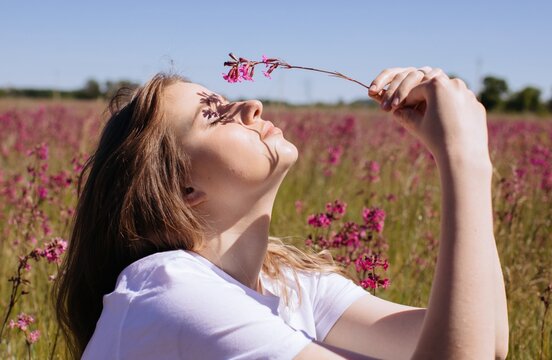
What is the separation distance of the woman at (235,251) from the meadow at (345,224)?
111 mm

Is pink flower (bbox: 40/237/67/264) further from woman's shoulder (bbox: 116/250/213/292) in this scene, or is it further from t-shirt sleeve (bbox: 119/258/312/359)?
t-shirt sleeve (bbox: 119/258/312/359)

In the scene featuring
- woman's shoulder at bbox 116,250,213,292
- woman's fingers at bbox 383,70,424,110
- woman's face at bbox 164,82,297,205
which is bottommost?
woman's shoulder at bbox 116,250,213,292

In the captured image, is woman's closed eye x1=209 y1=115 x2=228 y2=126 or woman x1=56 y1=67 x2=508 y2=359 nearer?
woman x1=56 y1=67 x2=508 y2=359

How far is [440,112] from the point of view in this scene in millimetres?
1416

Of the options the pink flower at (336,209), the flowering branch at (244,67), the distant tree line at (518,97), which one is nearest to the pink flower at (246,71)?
the flowering branch at (244,67)

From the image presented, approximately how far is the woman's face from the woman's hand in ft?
1.04

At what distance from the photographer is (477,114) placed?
1465 mm

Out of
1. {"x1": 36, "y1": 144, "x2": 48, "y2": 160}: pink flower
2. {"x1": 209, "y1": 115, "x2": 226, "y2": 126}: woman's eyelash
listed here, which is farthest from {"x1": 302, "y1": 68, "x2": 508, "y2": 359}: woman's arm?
{"x1": 36, "y1": 144, "x2": 48, "y2": 160}: pink flower

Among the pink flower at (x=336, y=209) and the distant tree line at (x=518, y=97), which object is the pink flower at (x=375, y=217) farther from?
the distant tree line at (x=518, y=97)

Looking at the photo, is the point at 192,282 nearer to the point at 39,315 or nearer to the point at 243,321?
the point at 243,321

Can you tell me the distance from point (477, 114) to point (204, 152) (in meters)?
0.67

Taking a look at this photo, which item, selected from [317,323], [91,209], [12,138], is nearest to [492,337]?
[317,323]

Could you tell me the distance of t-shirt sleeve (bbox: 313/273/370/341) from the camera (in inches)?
79.9

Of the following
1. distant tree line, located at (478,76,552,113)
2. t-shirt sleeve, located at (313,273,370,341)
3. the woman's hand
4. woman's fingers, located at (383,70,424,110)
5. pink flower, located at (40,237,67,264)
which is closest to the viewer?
the woman's hand
